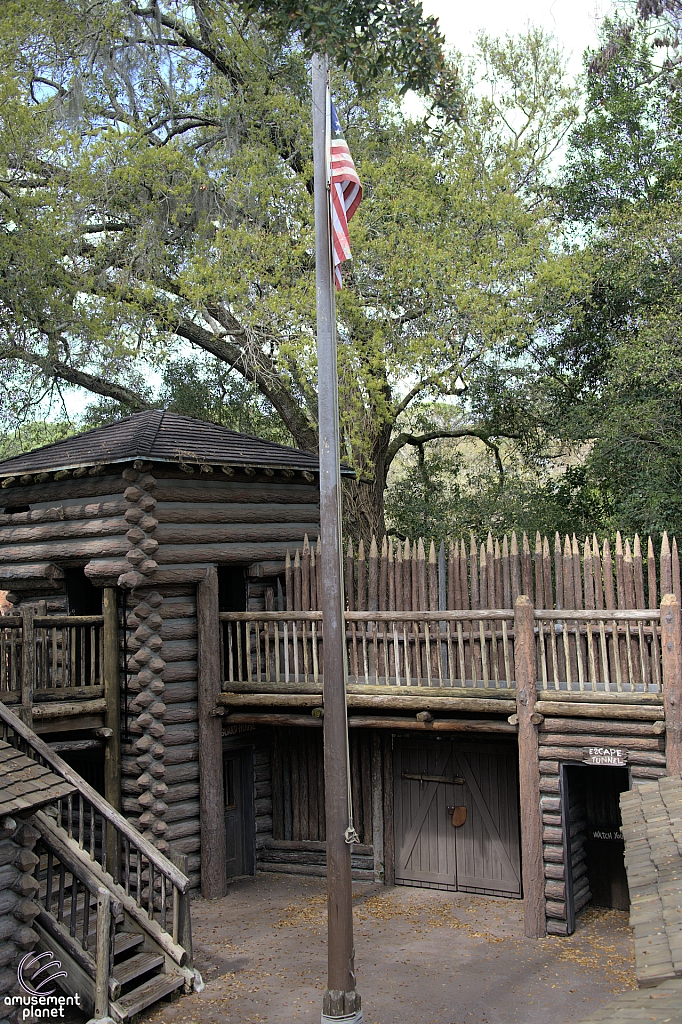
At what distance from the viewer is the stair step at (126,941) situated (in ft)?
33.4

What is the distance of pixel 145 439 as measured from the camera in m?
13.0

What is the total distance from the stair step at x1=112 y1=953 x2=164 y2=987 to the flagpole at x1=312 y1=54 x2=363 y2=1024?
2.38 metres

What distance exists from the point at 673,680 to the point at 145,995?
6558 mm

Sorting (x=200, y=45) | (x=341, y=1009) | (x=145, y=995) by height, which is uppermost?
(x=200, y=45)

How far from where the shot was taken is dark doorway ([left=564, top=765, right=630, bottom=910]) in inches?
496

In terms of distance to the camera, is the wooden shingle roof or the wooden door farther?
the wooden door

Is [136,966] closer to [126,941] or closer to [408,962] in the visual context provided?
[126,941]

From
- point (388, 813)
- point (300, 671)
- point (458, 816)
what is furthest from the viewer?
point (388, 813)

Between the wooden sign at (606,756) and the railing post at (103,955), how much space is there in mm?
5625

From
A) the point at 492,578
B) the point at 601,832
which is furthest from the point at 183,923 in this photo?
the point at 601,832

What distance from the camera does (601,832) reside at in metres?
13.1

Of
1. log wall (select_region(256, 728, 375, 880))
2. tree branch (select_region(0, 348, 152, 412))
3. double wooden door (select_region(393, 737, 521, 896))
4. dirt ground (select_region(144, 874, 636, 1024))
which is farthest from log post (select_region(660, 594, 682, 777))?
tree branch (select_region(0, 348, 152, 412))
